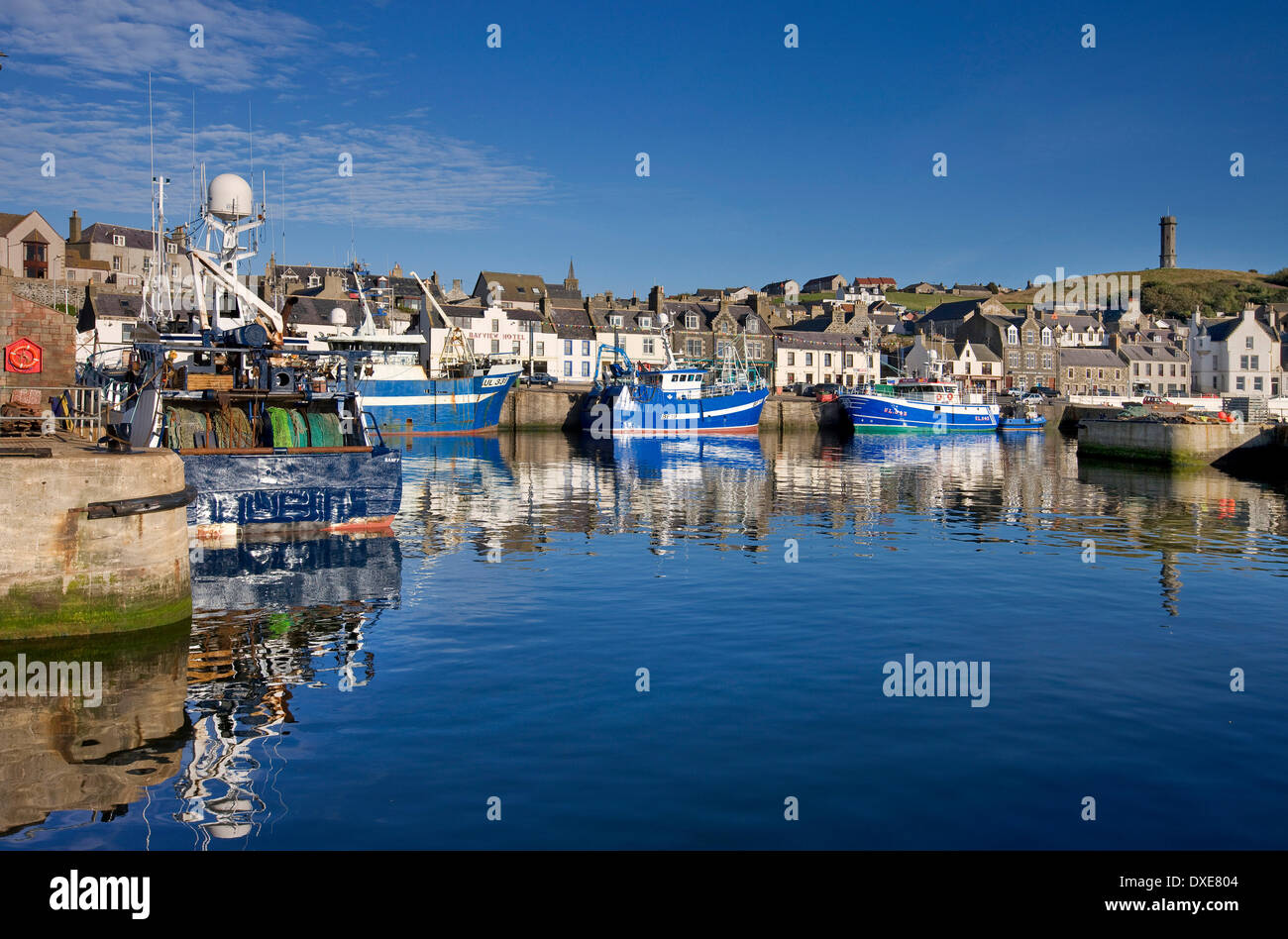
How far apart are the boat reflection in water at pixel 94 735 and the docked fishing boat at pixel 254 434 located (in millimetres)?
9493

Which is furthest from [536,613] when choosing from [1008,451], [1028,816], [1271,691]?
[1008,451]

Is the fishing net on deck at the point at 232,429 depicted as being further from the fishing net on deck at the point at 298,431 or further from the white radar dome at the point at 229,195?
the white radar dome at the point at 229,195

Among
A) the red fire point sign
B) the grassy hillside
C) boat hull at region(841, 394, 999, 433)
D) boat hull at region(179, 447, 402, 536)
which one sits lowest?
boat hull at region(179, 447, 402, 536)

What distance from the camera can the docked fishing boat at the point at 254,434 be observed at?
23859mm

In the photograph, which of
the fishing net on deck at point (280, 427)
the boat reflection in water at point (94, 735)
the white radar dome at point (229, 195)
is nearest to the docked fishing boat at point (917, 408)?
the white radar dome at point (229, 195)

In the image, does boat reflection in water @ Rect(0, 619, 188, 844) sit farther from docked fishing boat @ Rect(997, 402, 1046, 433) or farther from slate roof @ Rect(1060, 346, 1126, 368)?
slate roof @ Rect(1060, 346, 1126, 368)

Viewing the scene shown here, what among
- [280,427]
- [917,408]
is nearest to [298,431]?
[280,427]

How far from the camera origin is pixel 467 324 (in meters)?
95.0

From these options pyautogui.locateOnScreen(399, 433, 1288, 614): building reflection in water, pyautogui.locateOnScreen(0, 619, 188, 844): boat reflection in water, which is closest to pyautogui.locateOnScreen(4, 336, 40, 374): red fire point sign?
pyautogui.locateOnScreen(399, 433, 1288, 614): building reflection in water

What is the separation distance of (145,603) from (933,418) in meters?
83.1

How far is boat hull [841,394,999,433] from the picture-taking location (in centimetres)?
8744

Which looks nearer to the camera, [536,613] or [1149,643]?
[1149,643]
